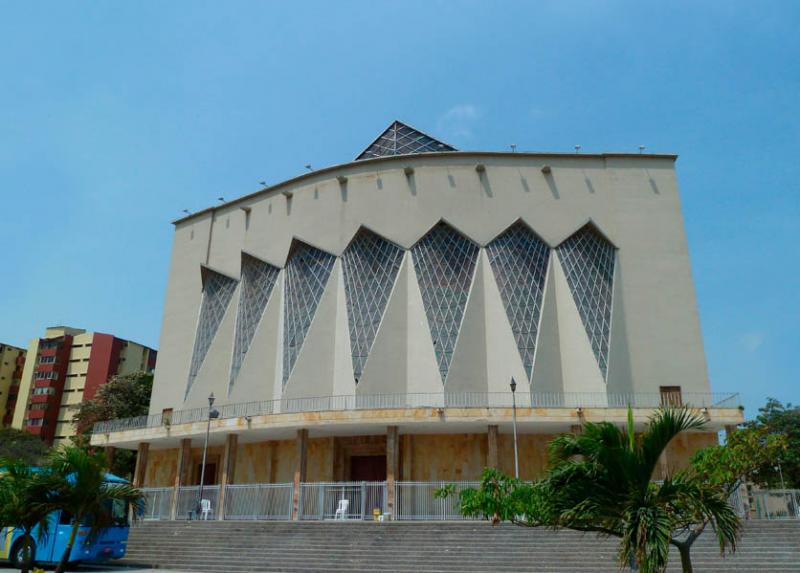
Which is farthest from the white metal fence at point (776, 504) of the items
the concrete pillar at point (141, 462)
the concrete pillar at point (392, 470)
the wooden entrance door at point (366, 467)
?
the concrete pillar at point (141, 462)

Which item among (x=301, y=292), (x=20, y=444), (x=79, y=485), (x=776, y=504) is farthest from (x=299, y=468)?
(x=20, y=444)

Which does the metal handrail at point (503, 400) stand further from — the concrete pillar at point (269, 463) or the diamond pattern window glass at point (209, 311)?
the diamond pattern window glass at point (209, 311)

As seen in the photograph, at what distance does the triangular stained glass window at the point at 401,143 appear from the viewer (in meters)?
31.2

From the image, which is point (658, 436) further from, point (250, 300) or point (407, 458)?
point (250, 300)

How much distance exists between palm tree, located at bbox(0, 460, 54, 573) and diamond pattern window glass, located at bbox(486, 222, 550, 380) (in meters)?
17.1

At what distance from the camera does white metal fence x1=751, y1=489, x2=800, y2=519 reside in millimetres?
16406

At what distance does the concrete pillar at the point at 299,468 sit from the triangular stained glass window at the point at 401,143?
14.6 metres

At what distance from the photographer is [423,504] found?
63.7 ft

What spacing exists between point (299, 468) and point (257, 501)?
5.11 feet

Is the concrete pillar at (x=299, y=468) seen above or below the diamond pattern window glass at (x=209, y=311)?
below

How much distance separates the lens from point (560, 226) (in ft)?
85.2

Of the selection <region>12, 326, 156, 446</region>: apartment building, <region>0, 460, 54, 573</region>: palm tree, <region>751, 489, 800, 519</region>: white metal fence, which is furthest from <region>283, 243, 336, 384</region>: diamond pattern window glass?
<region>12, 326, 156, 446</region>: apartment building

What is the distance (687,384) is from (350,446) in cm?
1186

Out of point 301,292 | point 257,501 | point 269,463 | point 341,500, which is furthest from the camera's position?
point 301,292
